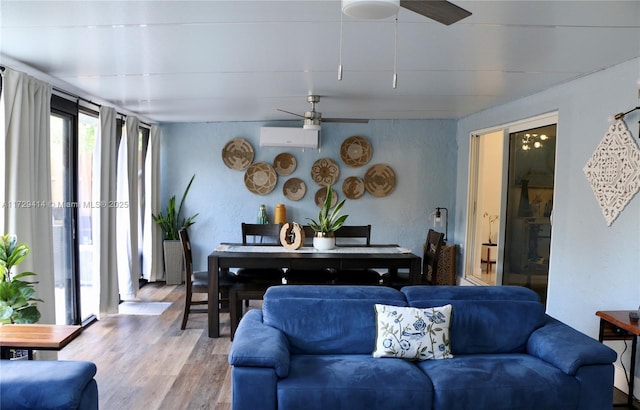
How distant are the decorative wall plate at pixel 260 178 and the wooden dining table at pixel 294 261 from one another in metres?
1.89

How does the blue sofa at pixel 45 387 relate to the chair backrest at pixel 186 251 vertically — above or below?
below

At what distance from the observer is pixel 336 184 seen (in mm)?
5703

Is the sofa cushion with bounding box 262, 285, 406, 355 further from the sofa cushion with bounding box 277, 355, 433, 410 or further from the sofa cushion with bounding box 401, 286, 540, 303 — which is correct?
the sofa cushion with bounding box 277, 355, 433, 410

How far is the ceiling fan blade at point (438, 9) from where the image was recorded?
1.51 metres

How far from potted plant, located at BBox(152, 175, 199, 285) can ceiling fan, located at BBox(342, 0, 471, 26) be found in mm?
4662

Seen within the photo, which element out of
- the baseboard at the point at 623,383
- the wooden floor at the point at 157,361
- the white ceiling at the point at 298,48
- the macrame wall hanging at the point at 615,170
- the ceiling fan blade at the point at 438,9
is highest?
the white ceiling at the point at 298,48

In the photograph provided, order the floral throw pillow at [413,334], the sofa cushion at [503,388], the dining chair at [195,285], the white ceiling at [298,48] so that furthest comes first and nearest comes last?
1. the dining chair at [195,285]
2. the floral throw pillow at [413,334]
3. the sofa cushion at [503,388]
4. the white ceiling at [298,48]

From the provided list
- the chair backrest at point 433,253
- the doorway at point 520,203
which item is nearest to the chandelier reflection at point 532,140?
the doorway at point 520,203

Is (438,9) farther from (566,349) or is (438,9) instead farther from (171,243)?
(171,243)

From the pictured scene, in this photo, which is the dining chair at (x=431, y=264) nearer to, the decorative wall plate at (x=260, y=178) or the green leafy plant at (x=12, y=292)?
the decorative wall plate at (x=260, y=178)

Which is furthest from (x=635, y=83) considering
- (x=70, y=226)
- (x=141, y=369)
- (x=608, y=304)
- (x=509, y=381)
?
(x=70, y=226)

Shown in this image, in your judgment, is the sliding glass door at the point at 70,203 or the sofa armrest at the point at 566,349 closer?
the sofa armrest at the point at 566,349

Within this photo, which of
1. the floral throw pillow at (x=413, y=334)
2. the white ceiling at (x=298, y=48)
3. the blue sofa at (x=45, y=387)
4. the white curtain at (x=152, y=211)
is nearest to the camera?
the blue sofa at (x=45, y=387)

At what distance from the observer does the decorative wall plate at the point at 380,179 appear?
564 centimetres
